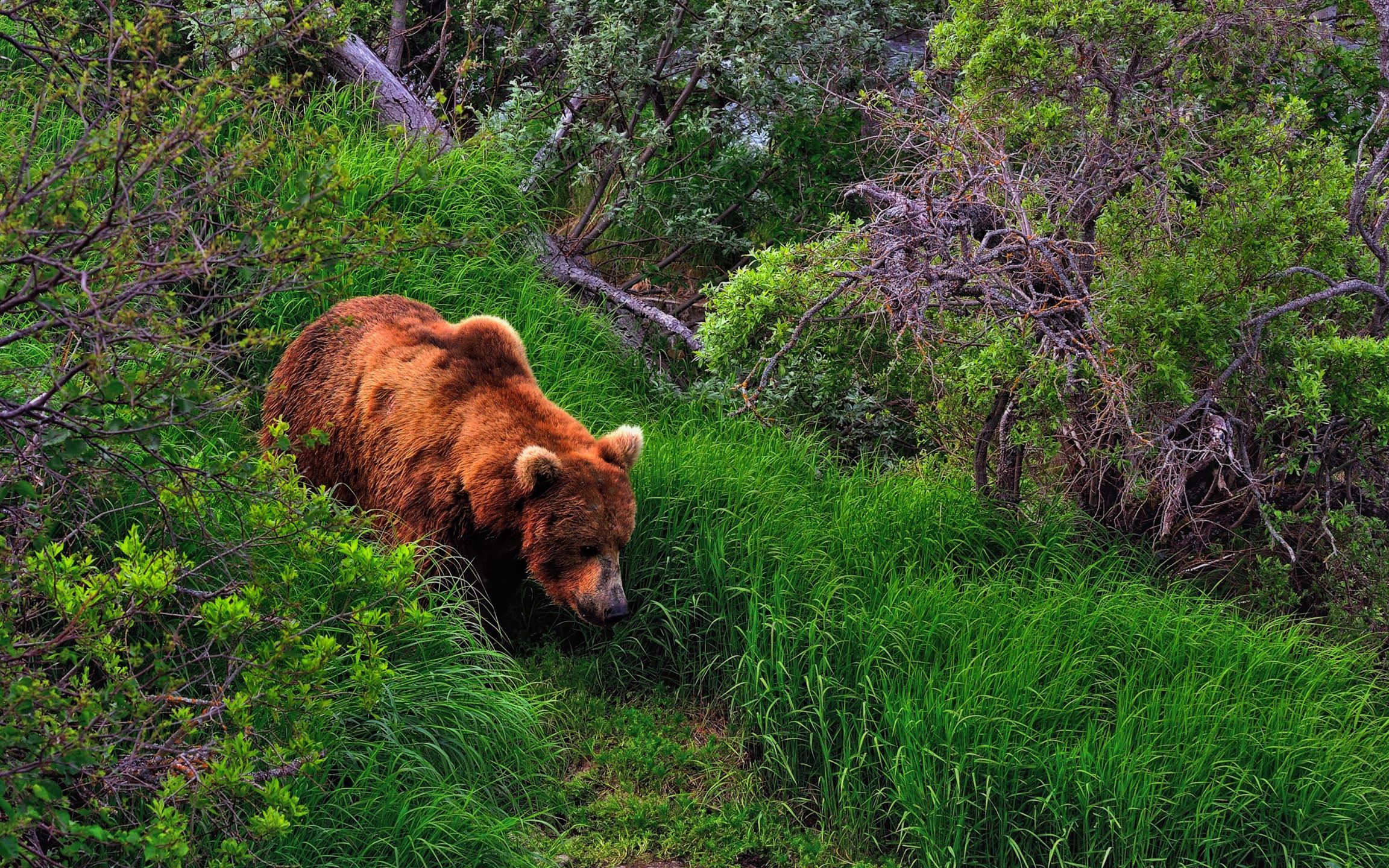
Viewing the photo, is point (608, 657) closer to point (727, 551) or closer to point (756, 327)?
point (727, 551)

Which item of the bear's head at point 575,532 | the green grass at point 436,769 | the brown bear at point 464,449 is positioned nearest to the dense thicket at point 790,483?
the green grass at point 436,769

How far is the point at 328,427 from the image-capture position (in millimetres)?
5195

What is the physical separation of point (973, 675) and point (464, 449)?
2180 mm

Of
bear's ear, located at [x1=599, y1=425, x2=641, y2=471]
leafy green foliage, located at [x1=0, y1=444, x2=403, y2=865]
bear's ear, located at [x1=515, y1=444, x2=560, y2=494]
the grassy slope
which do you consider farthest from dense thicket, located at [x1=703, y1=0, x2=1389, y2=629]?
leafy green foliage, located at [x1=0, y1=444, x2=403, y2=865]

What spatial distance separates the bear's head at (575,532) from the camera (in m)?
4.90

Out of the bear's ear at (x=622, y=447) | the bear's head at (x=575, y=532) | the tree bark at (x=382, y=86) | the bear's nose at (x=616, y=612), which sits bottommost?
the bear's nose at (x=616, y=612)

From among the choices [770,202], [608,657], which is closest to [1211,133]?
[770,202]

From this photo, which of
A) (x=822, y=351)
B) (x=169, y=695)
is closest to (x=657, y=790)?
(x=169, y=695)

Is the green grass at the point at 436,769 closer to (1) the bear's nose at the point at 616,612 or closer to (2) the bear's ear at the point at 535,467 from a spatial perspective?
(1) the bear's nose at the point at 616,612

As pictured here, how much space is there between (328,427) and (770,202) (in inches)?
163

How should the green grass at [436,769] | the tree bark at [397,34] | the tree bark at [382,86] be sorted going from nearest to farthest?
the green grass at [436,769] < the tree bark at [382,86] < the tree bark at [397,34]

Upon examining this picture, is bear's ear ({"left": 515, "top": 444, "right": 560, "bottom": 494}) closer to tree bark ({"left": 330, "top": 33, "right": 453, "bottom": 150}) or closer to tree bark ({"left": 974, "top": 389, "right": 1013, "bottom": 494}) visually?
tree bark ({"left": 974, "top": 389, "right": 1013, "bottom": 494})

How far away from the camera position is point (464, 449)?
5090 mm

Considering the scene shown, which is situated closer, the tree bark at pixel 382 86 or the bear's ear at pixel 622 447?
the bear's ear at pixel 622 447
